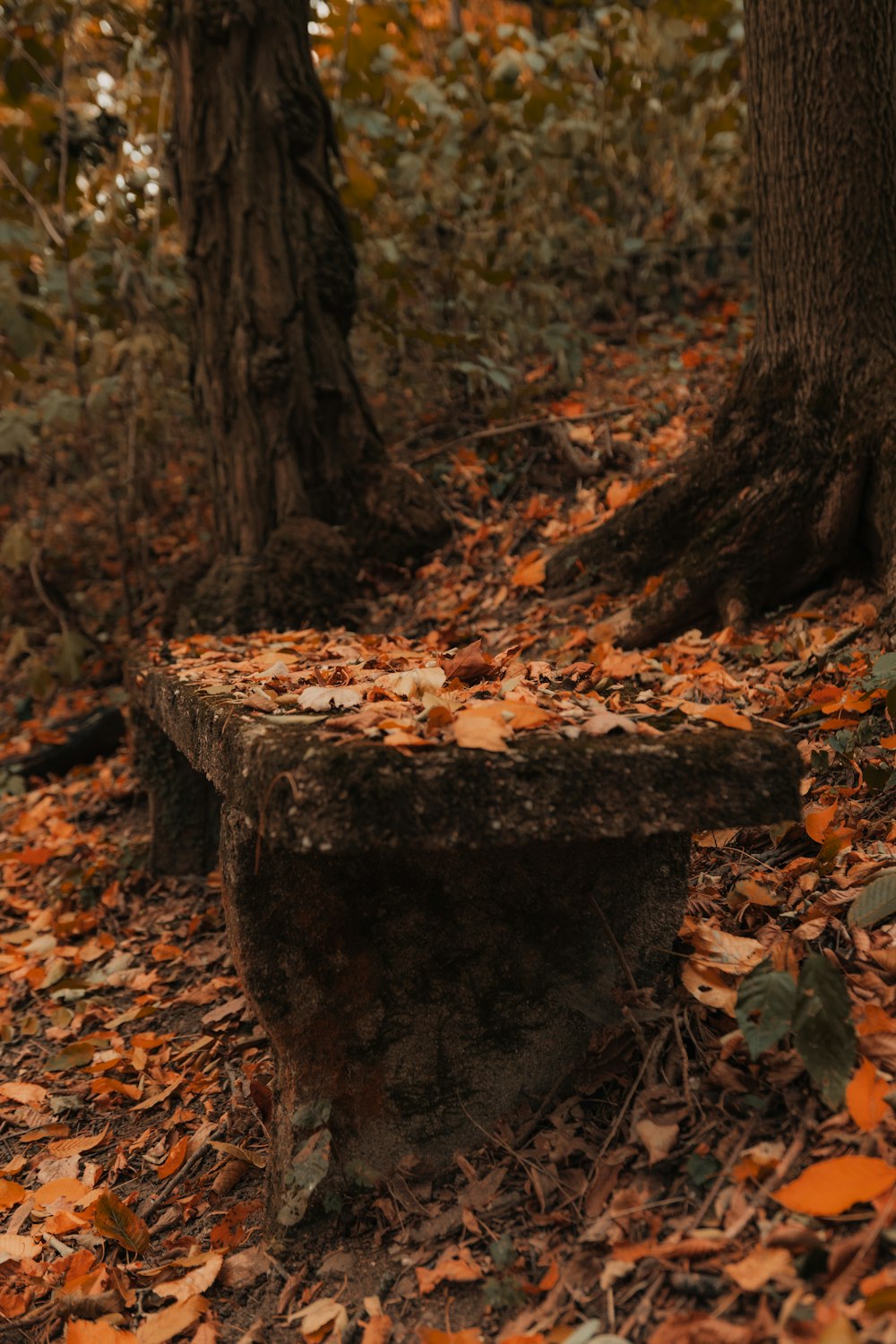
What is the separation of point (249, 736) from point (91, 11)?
15.6ft

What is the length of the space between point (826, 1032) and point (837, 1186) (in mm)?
185

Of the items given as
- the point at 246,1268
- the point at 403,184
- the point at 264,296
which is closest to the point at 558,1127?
the point at 246,1268

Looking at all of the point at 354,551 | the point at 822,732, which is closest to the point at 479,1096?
the point at 822,732

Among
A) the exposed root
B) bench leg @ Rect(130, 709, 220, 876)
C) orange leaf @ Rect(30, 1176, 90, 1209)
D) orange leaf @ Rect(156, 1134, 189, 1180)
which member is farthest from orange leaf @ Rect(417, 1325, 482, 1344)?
bench leg @ Rect(130, 709, 220, 876)

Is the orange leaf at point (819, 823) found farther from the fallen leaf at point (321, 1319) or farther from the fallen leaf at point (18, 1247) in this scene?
the fallen leaf at point (18, 1247)

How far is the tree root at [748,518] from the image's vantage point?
2.91 m

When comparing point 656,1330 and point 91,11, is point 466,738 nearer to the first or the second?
point 656,1330

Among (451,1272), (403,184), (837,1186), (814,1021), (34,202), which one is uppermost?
(403,184)

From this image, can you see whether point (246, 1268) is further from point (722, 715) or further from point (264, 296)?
point (264, 296)

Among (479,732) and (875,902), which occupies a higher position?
(479,732)

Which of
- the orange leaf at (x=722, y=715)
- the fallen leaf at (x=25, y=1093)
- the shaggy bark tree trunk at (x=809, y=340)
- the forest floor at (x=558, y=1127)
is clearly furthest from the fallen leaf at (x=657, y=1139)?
the shaggy bark tree trunk at (x=809, y=340)

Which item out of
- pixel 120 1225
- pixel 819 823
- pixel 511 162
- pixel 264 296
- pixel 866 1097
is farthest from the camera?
pixel 511 162

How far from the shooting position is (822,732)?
91.0 inches

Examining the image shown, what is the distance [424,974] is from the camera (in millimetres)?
1629
